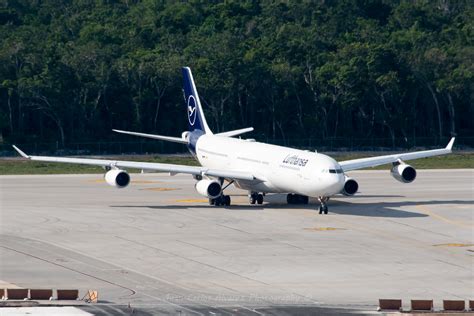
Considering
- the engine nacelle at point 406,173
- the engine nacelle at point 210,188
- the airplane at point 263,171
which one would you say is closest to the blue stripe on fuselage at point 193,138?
the airplane at point 263,171

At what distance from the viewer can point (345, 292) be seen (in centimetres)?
4425

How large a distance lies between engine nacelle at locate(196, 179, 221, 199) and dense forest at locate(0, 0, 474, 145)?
206ft

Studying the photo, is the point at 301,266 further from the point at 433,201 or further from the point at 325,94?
the point at 325,94

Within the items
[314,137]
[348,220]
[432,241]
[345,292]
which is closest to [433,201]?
[348,220]

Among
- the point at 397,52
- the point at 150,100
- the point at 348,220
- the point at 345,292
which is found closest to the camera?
the point at 345,292

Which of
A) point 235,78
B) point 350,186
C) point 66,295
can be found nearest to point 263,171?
point 350,186

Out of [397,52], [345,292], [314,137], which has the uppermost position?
[397,52]

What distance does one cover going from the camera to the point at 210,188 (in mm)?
71250

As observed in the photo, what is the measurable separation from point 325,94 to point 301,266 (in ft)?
305

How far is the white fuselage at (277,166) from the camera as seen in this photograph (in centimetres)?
6656

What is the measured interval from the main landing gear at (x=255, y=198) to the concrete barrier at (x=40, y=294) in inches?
1370

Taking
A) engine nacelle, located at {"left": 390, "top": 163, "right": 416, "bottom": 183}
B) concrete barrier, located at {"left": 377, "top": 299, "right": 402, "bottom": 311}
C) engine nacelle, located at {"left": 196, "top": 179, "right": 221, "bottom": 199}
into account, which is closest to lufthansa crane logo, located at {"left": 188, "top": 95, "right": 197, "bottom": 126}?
engine nacelle, located at {"left": 196, "top": 179, "right": 221, "bottom": 199}

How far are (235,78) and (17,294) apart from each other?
98361 millimetres

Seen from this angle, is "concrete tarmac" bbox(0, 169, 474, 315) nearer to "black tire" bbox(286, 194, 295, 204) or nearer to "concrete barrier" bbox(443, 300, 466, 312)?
"black tire" bbox(286, 194, 295, 204)
